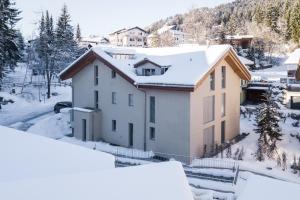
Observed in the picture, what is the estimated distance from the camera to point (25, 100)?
5481 cm

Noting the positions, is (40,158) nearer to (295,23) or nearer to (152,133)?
(152,133)

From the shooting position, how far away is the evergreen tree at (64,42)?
63.6m

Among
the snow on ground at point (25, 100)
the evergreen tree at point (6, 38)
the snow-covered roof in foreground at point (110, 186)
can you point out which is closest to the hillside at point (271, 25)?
the snow on ground at point (25, 100)

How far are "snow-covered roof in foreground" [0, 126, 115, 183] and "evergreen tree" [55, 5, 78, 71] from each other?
50342mm

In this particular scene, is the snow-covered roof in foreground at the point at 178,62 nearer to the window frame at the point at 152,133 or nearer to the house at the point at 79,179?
the window frame at the point at 152,133

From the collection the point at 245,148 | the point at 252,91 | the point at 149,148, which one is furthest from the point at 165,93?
the point at 252,91

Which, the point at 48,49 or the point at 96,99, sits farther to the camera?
the point at 48,49

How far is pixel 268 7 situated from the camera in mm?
95375

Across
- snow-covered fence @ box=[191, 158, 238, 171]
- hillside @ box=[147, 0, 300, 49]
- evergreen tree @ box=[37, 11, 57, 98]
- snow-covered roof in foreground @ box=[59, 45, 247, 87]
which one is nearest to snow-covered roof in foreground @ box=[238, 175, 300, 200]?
snow-covered fence @ box=[191, 158, 238, 171]

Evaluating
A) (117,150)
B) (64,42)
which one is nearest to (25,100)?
(64,42)

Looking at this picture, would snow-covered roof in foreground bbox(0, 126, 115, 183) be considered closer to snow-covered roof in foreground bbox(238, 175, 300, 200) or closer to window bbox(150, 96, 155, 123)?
snow-covered roof in foreground bbox(238, 175, 300, 200)

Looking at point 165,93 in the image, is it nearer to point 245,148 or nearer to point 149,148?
point 149,148

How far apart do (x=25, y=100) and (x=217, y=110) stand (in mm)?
34506

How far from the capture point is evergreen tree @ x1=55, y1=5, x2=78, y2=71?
63.6 meters
